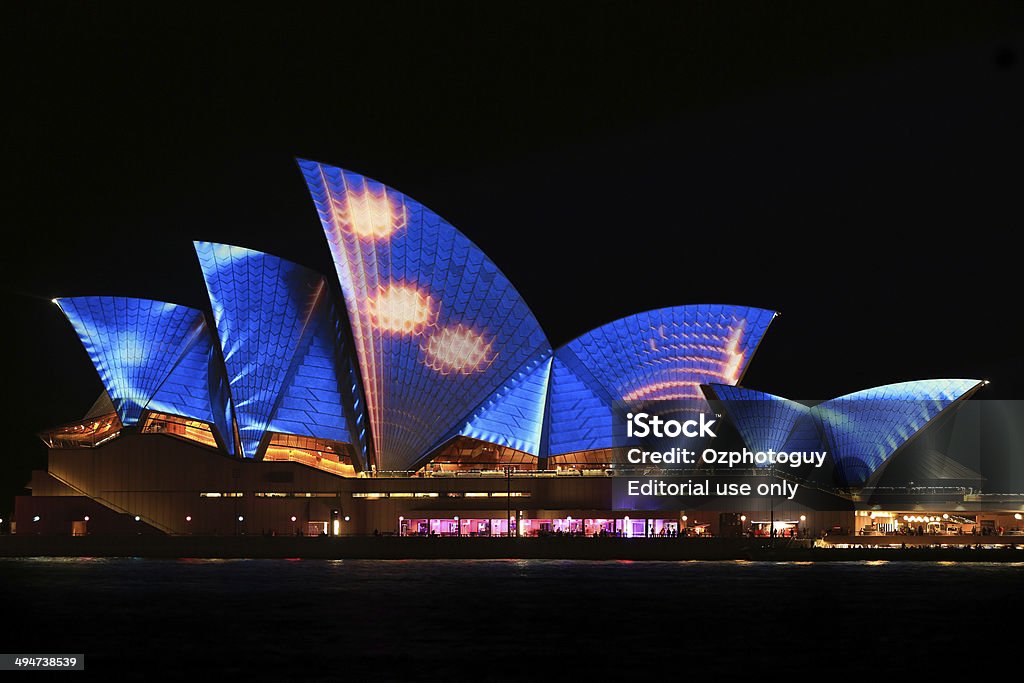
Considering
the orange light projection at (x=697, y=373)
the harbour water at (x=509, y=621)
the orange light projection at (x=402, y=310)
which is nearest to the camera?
the harbour water at (x=509, y=621)

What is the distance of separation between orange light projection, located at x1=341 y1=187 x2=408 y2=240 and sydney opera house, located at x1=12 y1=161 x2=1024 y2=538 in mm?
4317

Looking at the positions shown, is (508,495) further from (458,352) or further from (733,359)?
(733,359)

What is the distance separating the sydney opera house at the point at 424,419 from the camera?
74625 millimetres

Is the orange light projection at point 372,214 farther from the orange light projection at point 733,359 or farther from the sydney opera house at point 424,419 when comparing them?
the orange light projection at point 733,359

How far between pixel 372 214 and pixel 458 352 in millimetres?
10422

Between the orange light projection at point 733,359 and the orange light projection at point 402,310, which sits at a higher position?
the orange light projection at point 402,310

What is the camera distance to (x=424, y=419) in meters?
76.9

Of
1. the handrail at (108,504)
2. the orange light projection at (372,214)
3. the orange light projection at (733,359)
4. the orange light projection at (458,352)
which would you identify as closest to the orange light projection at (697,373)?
the orange light projection at (733,359)

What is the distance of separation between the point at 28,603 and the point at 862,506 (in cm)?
5397

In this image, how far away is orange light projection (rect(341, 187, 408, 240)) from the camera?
68.6 metres

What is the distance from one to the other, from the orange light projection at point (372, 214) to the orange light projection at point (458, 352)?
24.3ft

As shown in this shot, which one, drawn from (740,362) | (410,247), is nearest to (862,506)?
(740,362)

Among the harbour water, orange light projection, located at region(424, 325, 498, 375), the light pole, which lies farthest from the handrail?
the light pole

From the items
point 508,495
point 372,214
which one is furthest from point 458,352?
point 372,214
